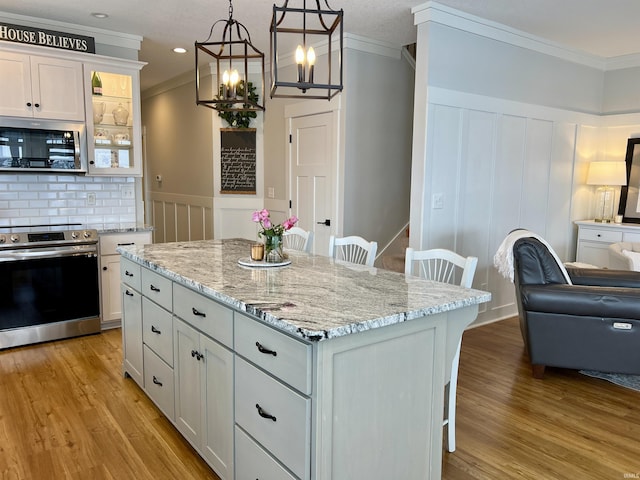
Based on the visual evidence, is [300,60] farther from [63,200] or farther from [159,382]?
[63,200]

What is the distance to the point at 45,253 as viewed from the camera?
3850mm

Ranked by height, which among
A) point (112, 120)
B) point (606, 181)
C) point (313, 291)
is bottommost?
point (313, 291)

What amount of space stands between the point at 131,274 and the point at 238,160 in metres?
3.03

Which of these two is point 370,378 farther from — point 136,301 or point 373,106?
point 373,106

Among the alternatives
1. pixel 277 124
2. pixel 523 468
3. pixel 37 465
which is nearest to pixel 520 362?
pixel 523 468

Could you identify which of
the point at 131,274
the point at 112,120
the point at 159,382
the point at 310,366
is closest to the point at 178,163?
the point at 112,120

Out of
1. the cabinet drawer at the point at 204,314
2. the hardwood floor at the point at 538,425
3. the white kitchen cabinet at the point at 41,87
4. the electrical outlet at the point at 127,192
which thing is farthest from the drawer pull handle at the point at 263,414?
the electrical outlet at the point at 127,192

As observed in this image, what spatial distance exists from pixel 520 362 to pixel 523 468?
1510 millimetres

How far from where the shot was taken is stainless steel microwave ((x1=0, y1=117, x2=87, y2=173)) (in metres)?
3.98

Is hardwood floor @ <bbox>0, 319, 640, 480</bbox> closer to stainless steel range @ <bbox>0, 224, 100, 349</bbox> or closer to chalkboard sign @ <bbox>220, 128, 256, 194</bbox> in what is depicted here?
stainless steel range @ <bbox>0, 224, 100, 349</bbox>

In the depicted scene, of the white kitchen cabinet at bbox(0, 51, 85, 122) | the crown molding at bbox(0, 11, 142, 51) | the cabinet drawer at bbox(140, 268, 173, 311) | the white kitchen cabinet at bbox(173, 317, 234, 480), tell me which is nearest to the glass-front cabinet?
the white kitchen cabinet at bbox(0, 51, 85, 122)

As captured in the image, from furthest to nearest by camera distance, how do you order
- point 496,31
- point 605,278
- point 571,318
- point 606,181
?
1. point 606,181
2. point 496,31
3. point 605,278
4. point 571,318

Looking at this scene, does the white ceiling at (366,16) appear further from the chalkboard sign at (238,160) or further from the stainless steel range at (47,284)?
the stainless steel range at (47,284)

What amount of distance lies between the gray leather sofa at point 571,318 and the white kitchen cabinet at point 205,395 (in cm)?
219
